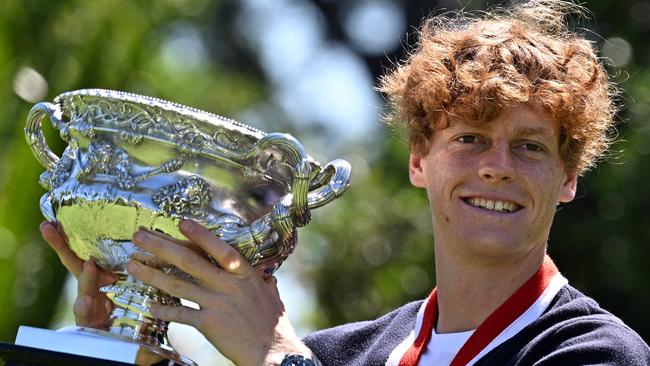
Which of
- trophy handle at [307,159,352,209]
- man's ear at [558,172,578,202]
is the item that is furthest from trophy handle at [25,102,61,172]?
man's ear at [558,172,578,202]

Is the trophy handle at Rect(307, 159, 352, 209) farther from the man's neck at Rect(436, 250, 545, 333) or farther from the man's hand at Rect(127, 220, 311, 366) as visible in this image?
the man's neck at Rect(436, 250, 545, 333)

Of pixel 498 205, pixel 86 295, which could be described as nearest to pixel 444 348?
pixel 498 205

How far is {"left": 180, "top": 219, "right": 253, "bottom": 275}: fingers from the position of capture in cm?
283

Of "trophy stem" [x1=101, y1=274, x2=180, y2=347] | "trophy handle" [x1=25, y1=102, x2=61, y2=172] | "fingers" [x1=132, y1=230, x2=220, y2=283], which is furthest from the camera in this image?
"trophy handle" [x1=25, y1=102, x2=61, y2=172]

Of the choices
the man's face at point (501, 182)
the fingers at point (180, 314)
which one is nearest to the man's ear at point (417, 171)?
the man's face at point (501, 182)

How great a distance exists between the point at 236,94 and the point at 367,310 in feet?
11.3

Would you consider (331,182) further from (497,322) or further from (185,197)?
(497,322)

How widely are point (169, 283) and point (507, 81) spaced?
799mm

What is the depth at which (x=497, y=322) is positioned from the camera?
9.86ft

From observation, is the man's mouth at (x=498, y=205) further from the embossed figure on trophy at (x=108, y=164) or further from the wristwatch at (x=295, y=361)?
the embossed figure on trophy at (x=108, y=164)

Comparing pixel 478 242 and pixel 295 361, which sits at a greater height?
pixel 478 242

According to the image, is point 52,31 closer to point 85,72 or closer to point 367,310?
point 85,72

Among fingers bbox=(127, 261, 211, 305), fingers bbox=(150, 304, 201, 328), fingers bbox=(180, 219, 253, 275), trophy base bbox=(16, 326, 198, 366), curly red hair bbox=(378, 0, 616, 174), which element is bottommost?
trophy base bbox=(16, 326, 198, 366)

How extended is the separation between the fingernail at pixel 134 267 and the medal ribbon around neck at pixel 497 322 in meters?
0.60
